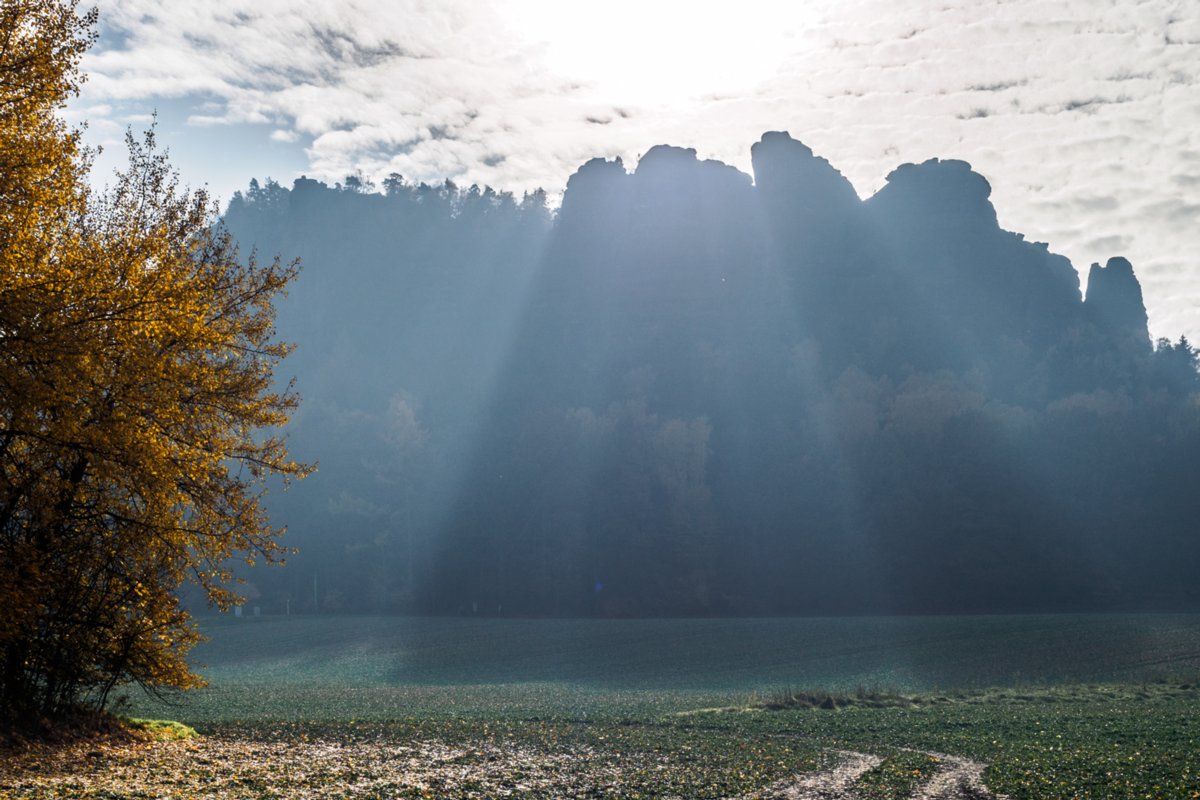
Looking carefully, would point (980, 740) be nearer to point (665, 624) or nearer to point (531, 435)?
point (665, 624)

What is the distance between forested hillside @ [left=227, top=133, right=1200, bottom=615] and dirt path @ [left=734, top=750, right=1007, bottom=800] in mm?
86801

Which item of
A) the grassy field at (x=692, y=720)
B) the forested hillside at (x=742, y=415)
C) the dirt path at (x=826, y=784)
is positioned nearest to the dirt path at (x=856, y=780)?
the dirt path at (x=826, y=784)

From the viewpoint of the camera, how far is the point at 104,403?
1520 cm

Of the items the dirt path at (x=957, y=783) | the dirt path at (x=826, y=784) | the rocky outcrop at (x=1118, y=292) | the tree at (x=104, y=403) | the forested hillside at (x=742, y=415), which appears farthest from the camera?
the rocky outcrop at (x=1118, y=292)

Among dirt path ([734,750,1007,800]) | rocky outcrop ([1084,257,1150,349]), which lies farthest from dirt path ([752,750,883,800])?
rocky outcrop ([1084,257,1150,349])

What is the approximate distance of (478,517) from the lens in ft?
380

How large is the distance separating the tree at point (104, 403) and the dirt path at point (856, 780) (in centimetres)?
1057

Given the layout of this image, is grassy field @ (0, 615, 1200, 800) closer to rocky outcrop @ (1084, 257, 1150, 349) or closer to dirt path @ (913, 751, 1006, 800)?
dirt path @ (913, 751, 1006, 800)

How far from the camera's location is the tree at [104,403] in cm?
1417

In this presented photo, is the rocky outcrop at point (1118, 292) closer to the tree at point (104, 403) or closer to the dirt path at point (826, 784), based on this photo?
the dirt path at point (826, 784)

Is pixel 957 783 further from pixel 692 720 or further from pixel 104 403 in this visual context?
pixel 104 403

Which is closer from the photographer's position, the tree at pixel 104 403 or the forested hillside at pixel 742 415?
the tree at pixel 104 403

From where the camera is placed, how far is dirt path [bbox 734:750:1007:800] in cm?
1622

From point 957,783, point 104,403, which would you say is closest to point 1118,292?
point 957,783
